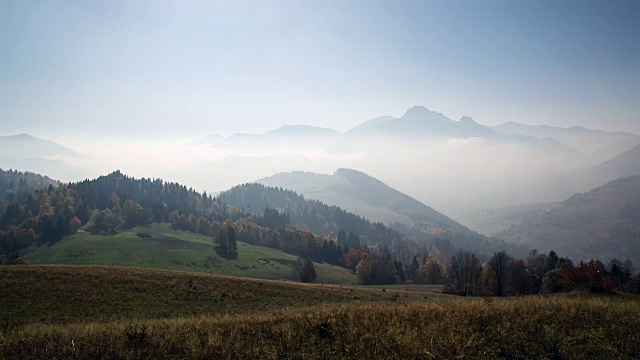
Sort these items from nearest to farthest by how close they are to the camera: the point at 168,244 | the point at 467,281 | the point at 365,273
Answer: the point at 467,281, the point at 365,273, the point at 168,244

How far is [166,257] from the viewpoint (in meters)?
117

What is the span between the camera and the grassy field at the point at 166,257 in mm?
109438

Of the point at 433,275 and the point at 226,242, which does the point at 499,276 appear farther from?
the point at 226,242

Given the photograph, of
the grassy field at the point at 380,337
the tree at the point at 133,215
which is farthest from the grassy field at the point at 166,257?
the grassy field at the point at 380,337

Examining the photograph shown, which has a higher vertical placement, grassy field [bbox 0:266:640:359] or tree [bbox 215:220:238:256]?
grassy field [bbox 0:266:640:359]

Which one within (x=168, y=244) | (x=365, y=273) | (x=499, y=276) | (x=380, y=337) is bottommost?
(x=365, y=273)

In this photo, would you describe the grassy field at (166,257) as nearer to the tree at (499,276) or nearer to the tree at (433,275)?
the tree at (433,275)

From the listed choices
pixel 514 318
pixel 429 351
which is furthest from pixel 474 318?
pixel 429 351

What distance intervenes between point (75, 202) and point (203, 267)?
136m

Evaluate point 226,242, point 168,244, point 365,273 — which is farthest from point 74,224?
point 365,273

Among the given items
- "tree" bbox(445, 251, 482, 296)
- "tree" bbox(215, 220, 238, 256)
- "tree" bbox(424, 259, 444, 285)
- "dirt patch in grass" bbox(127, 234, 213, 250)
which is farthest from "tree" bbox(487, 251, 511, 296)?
"dirt patch in grass" bbox(127, 234, 213, 250)

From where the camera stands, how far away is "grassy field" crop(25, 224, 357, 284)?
109m

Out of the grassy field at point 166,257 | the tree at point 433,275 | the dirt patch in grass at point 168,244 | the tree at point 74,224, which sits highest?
the tree at point 74,224

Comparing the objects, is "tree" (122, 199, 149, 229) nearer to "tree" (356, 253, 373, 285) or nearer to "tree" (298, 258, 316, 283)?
"tree" (298, 258, 316, 283)
